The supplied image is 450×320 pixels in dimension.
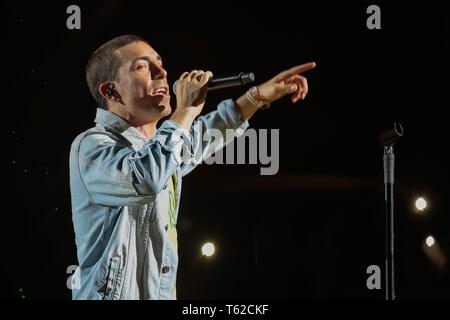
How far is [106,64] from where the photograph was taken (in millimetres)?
1577

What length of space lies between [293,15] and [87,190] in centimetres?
128

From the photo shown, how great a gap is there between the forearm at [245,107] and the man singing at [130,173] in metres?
0.09

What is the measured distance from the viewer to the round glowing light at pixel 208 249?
7.06ft

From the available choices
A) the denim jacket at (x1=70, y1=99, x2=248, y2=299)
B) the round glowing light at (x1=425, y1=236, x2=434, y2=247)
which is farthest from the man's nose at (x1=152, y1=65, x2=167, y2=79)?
the round glowing light at (x1=425, y1=236, x2=434, y2=247)

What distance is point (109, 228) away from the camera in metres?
1.38

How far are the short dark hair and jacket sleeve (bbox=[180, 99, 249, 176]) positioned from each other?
0.32m

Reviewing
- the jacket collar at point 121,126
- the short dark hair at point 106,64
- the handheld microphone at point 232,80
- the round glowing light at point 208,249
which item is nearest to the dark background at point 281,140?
the round glowing light at point 208,249

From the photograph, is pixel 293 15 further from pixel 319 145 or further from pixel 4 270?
pixel 4 270

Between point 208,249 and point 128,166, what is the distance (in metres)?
0.94

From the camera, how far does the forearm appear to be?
1690mm

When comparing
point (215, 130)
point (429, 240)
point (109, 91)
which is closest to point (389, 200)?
point (215, 130)

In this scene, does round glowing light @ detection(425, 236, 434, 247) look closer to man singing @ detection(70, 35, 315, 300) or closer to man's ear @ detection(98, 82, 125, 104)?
man singing @ detection(70, 35, 315, 300)

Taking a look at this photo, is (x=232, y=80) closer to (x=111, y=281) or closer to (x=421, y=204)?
(x=111, y=281)

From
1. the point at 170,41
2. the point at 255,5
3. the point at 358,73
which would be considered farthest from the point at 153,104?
the point at 358,73
